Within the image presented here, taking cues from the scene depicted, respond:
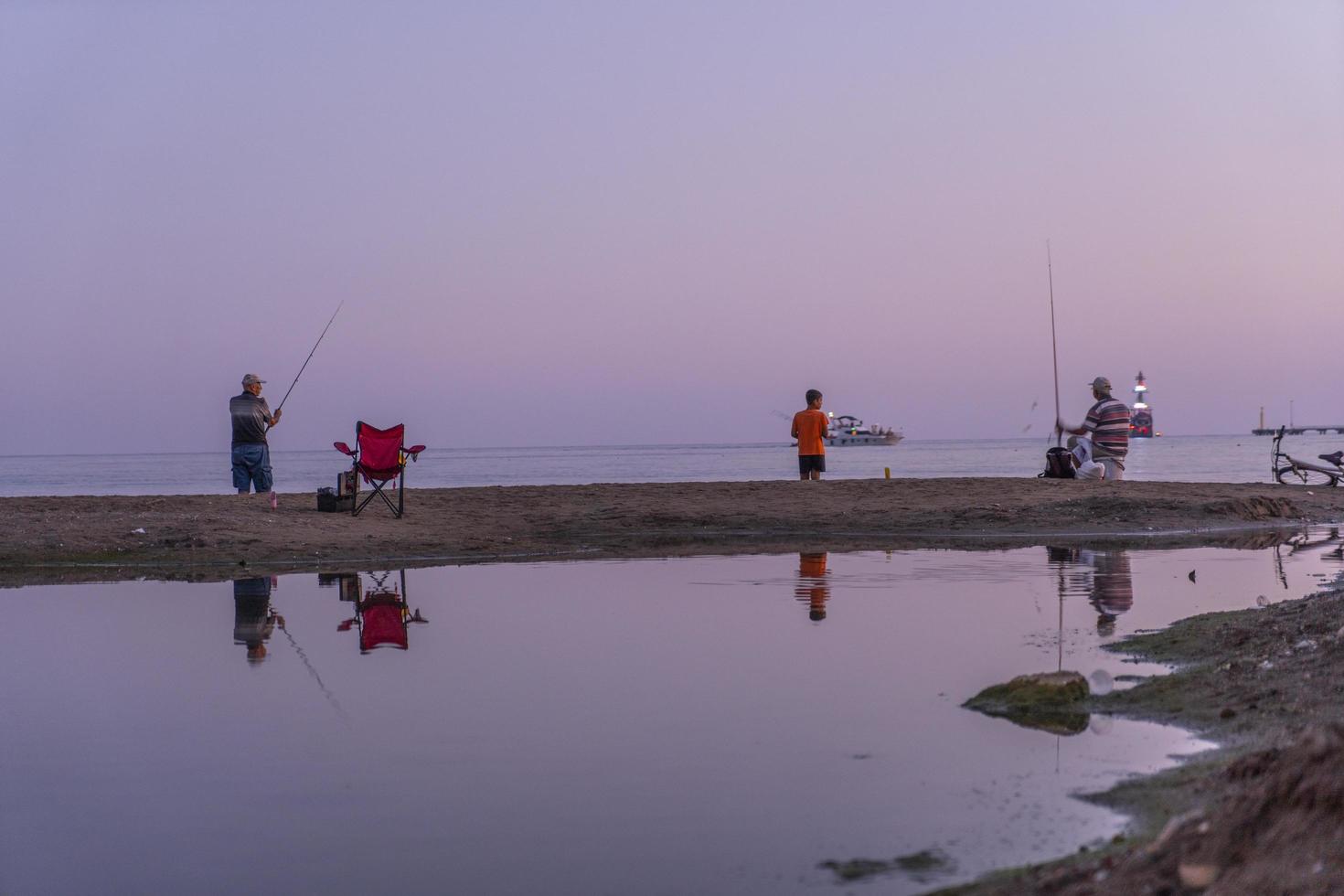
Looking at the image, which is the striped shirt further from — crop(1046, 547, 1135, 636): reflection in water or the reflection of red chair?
the reflection of red chair

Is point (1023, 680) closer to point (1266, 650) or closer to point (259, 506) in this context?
point (1266, 650)

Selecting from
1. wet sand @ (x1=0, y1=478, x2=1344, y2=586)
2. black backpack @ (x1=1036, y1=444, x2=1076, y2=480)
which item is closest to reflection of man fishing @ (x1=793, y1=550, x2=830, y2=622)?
wet sand @ (x1=0, y1=478, x2=1344, y2=586)

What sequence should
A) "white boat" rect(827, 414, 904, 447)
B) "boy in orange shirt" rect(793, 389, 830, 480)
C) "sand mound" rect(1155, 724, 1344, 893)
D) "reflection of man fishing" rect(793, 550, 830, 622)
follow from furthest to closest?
"white boat" rect(827, 414, 904, 447) → "boy in orange shirt" rect(793, 389, 830, 480) → "reflection of man fishing" rect(793, 550, 830, 622) → "sand mound" rect(1155, 724, 1344, 893)

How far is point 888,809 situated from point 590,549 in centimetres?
1135

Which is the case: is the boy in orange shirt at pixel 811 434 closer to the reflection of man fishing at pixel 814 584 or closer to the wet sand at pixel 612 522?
the wet sand at pixel 612 522

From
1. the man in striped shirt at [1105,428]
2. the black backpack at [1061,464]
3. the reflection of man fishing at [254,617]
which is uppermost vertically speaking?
the man in striped shirt at [1105,428]

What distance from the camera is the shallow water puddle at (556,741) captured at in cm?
427

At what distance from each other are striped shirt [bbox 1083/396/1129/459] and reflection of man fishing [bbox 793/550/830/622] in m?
7.28

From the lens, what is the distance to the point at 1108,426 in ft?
66.9

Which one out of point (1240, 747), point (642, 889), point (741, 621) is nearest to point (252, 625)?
point (741, 621)

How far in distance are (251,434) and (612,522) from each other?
5.00 meters

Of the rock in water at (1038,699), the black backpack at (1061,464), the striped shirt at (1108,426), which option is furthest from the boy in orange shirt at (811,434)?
the rock in water at (1038,699)

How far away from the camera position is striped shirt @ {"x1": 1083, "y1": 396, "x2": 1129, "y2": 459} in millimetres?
20172

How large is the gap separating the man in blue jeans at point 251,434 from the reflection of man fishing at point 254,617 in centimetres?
505
